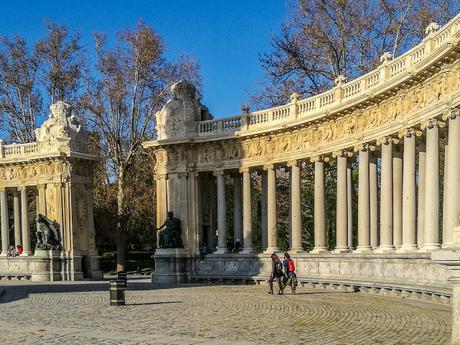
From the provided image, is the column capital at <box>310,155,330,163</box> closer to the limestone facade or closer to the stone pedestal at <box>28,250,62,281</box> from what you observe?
the limestone facade

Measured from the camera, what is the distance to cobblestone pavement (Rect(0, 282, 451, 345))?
15.8 m

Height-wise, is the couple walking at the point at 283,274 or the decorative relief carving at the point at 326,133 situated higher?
the decorative relief carving at the point at 326,133

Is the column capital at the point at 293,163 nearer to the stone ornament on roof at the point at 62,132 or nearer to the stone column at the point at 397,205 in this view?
the stone column at the point at 397,205

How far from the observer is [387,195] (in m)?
30.5

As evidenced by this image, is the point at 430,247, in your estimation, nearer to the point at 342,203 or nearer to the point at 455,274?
the point at 342,203

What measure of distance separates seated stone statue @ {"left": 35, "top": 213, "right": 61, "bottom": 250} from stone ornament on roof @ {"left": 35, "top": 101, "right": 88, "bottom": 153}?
5077mm

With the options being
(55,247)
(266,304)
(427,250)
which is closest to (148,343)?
(266,304)

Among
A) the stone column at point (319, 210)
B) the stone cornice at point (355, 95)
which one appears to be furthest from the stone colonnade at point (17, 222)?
the stone column at point (319, 210)

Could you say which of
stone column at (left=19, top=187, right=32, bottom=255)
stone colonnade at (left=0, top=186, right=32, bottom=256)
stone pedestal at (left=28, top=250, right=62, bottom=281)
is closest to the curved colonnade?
stone pedestal at (left=28, top=250, right=62, bottom=281)

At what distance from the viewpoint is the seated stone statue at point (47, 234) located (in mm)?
46625

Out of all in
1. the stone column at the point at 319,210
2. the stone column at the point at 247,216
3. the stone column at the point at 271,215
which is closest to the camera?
the stone column at the point at 319,210

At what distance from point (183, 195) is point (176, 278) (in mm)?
4944

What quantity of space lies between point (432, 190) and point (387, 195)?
4472mm

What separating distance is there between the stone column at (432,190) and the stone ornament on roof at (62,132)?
92.7ft
